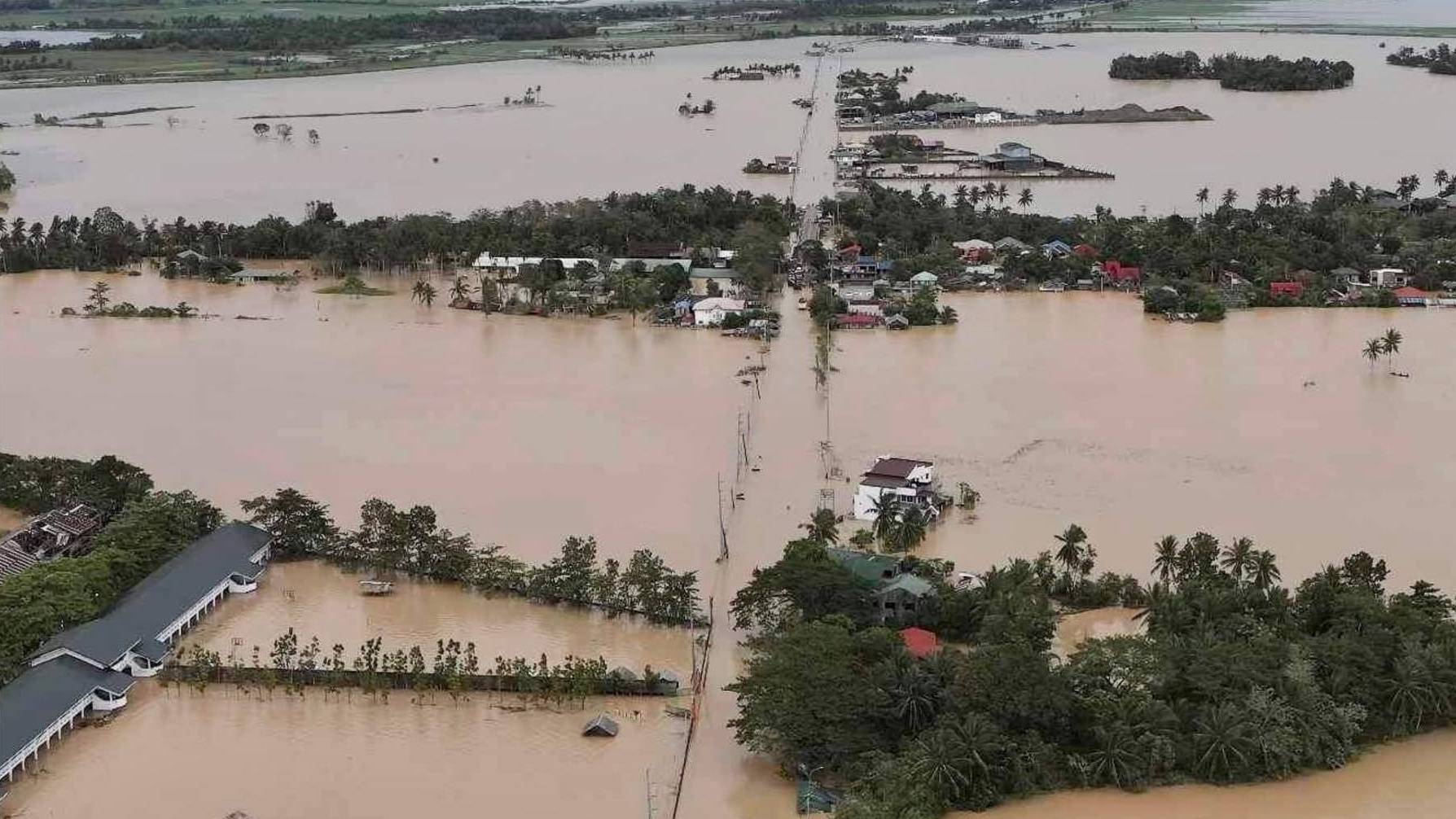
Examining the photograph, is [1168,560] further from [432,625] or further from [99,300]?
[99,300]

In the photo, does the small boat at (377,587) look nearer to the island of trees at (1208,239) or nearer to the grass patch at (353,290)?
the grass patch at (353,290)

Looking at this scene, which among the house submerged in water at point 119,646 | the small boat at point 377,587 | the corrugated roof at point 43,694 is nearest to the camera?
the corrugated roof at point 43,694

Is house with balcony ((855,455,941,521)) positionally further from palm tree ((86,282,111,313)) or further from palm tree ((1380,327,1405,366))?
palm tree ((86,282,111,313))

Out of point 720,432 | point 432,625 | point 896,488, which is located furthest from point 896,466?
point 432,625

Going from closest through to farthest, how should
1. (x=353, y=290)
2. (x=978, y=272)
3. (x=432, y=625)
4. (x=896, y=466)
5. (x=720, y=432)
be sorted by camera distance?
(x=432, y=625), (x=896, y=466), (x=720, y=432), (x=353, y=290), (x=978, y=272)

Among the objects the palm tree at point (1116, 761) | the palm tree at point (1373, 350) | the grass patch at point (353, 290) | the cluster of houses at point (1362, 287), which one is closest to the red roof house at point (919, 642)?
the palm tree at point (1116, 761)
